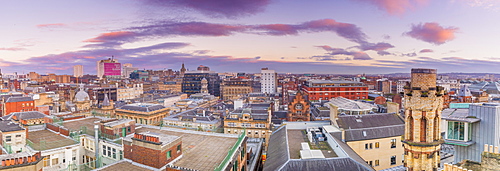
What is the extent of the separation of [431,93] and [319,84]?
307ft

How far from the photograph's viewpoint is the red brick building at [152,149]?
62.2ft

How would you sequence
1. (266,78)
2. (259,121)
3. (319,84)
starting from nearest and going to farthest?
(259,121) → (319,84) → (266,78)

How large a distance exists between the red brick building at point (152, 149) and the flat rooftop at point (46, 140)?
11.7 m

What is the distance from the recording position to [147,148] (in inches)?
765

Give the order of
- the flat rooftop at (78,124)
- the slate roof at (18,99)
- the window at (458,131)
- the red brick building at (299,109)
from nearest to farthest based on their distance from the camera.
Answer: the window at (458,131) → the flat rooftop at (78,124) → the red brick building at (299,109) → the slate roof at (18,99)

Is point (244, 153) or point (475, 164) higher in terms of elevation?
point (475, 164)

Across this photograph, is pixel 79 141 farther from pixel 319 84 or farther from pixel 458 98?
pixel 319 84

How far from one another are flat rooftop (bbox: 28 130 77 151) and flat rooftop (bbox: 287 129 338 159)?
74.8ft

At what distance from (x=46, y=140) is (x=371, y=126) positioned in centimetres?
3967

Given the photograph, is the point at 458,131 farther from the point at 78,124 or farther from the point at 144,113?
the point at 144,113

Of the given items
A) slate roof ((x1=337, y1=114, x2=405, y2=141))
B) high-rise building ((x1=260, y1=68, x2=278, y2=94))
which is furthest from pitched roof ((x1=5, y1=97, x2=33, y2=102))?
high-rise building ((x1=260, y1=68, x2=278, y2=94))

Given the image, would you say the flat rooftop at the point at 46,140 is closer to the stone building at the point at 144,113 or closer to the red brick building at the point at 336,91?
the stone building at the point at 144,113

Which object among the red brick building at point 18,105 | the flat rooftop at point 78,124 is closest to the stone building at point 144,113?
the red brick building at point 18,105

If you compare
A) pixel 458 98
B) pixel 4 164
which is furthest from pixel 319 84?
pixel 4 164
